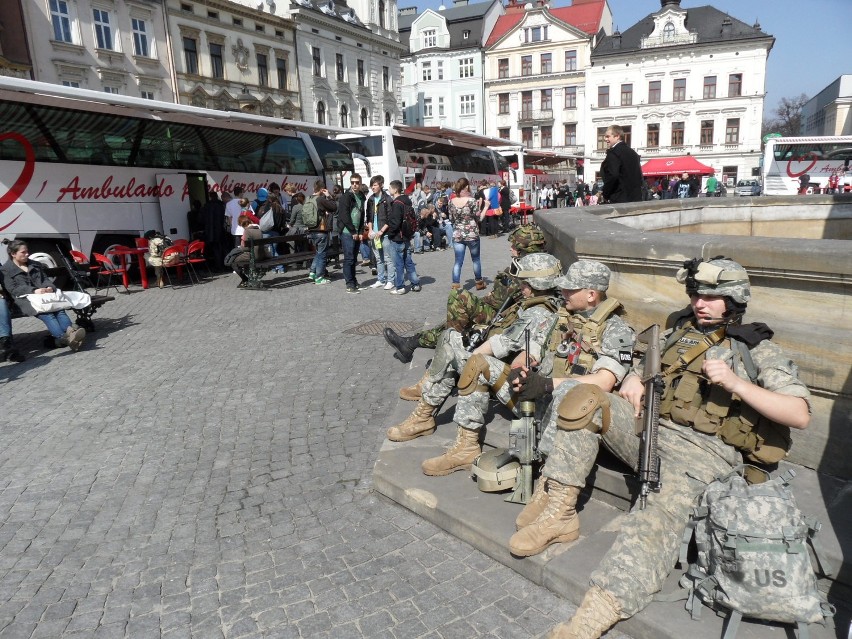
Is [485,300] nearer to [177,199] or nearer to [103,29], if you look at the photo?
[177,199]

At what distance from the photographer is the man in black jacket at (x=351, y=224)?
431 inches

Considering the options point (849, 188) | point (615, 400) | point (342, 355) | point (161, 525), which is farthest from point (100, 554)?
point (849, 188)

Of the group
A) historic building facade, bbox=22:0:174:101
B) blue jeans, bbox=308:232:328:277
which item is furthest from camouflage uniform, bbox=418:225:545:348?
historic building facade, bbox=22:0:174:101

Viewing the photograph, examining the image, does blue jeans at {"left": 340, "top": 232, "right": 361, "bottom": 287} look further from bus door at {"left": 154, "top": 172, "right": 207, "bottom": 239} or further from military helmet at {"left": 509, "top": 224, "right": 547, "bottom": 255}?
military helmet at {"left": 509, "top": 224, "right": 547, "bottom": 255}

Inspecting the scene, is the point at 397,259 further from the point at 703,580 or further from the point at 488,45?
the point at 488,45

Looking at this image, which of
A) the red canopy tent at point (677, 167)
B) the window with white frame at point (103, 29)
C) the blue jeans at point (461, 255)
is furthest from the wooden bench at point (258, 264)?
the red canopy tent at point (677, 167)

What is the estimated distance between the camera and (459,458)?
3910mm

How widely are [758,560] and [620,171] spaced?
668 cm

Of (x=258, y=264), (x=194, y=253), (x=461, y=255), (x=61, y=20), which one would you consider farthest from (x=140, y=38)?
(x=461, y=255)

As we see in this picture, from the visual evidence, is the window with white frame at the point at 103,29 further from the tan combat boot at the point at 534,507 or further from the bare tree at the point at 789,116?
the bare tree at the point at 789,116

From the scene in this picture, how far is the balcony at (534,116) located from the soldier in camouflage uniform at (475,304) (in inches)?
2246

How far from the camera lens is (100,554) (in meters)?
3.40

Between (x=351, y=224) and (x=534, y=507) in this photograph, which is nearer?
(x=534, y=507)

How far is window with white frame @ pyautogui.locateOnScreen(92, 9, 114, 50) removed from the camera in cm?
2914
